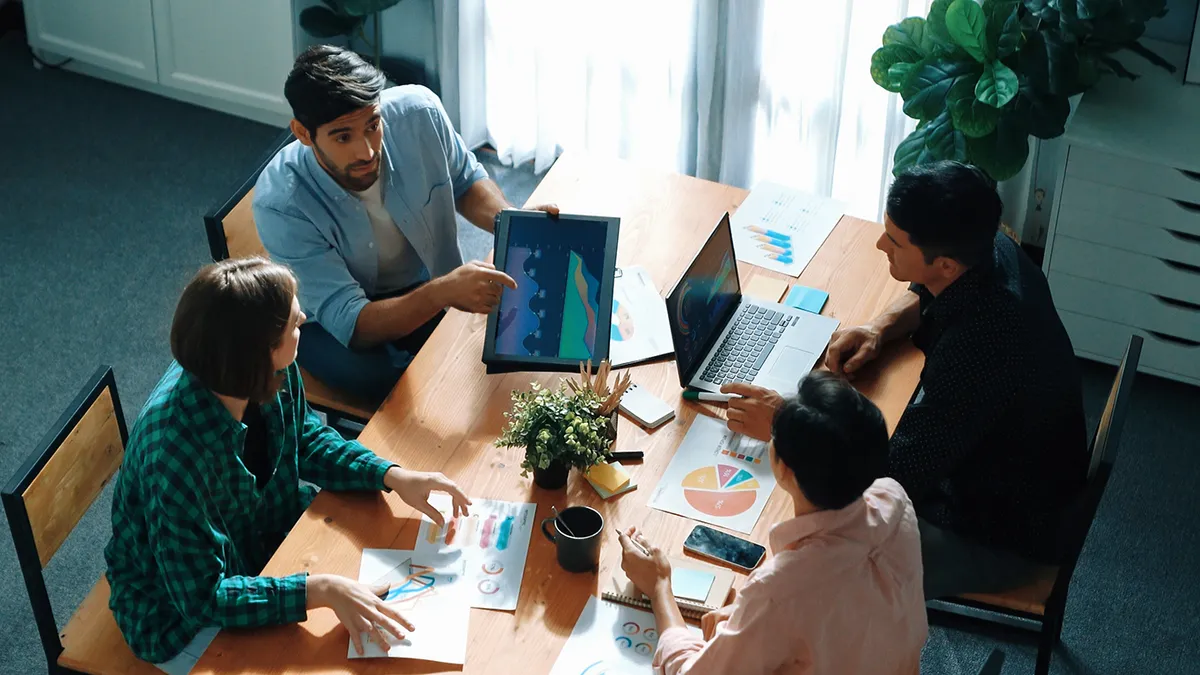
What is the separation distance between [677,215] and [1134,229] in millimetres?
1339

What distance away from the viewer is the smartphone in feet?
7.11

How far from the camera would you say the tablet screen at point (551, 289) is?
101 inches

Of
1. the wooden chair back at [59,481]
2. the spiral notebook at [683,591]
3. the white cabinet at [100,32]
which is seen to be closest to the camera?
the spiral notebook at [683,591]

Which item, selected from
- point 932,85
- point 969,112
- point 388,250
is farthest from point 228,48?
point 969,112

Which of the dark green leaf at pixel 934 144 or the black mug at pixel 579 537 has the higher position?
the dark green leaf at pixel 934 144

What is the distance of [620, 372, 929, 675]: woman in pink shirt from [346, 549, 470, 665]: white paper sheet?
1.22 ft

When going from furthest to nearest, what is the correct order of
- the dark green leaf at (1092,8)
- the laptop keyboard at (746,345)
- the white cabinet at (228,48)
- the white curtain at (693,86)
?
the white cabinet at (228,48)
the white curtain at (693,86)
the dark green leaf at (1092,8)
the laptop keyboard at (746,345)

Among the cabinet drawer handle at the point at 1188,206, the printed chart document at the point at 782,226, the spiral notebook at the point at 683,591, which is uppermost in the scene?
the printed chart document at the point at 782,226

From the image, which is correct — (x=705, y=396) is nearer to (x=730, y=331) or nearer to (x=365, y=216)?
(x=730, y=331)

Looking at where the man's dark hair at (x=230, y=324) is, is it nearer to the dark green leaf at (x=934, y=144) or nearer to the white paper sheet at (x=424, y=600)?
the white paper sheet at (x=424, y=600)

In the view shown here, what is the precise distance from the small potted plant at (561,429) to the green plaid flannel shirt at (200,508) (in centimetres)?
26

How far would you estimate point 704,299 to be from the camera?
8.37ft

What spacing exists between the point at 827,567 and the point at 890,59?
2.08 meters

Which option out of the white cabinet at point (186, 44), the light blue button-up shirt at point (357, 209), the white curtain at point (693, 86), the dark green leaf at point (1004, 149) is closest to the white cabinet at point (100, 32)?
the white cabinet at point (186, 44)
